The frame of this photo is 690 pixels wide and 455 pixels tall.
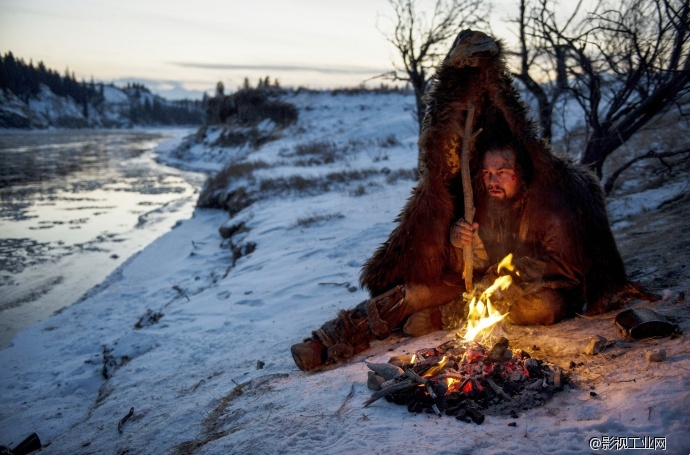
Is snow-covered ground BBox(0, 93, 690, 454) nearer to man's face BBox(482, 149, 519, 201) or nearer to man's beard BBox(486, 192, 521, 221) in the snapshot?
man's beard BBox(486, 192, 521, 221)

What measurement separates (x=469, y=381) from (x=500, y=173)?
1.76 meters

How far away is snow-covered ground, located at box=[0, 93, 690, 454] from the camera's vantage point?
85.9 inches

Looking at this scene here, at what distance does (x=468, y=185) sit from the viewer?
3553 millimetres

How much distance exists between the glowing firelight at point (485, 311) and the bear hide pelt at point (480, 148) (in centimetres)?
55

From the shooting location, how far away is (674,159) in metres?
7.96

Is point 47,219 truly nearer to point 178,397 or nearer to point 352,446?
point 178,397

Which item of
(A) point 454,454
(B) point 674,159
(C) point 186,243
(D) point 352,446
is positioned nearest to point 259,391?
(D) point 352,446

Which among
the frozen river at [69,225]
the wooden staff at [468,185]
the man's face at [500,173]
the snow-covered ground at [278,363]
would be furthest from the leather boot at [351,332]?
the frozen river at [69,225]

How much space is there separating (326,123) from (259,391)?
1014 inches

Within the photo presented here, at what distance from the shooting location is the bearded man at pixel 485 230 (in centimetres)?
337

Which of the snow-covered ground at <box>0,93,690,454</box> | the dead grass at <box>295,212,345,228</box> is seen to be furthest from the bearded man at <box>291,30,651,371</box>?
the dead grass at <box>295,212,345,228</box>

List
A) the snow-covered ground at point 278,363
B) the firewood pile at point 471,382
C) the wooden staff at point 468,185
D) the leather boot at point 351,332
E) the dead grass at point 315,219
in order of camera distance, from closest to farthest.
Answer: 1. the snow-covered ground at point 278,363
2. the firewood pile at point 471,382
3. the wooden staff at point 468,185
4. the leather boot at point 351,332
5. the dead grass at point 315,219

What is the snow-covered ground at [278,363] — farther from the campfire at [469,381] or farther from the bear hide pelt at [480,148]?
the bear hide pelt at [480,148]

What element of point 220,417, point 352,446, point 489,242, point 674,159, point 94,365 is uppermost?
point 674,159
